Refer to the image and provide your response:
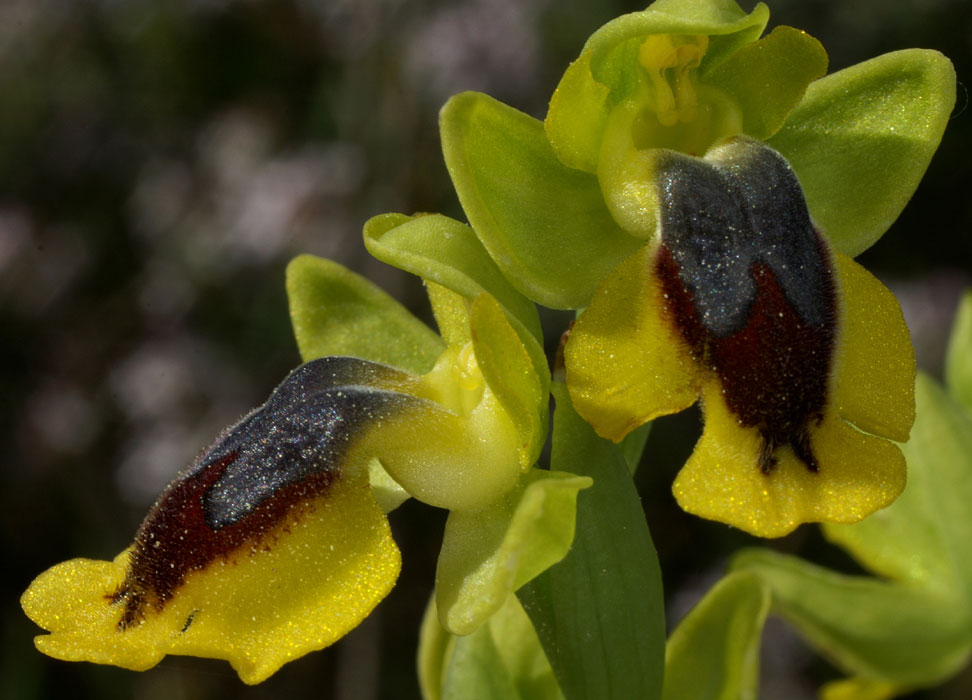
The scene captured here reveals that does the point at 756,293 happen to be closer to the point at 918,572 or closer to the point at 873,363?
the point at 873,363

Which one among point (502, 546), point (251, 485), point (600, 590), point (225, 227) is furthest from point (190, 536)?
point (225, 227)

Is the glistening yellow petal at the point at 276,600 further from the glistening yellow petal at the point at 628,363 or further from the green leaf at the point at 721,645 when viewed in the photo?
the green leaf at the point at 721,645

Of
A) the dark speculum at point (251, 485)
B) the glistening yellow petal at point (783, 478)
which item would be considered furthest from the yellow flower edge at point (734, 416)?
the dark speculum at point (251, 485)

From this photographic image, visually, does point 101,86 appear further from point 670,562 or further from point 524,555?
point 524,555

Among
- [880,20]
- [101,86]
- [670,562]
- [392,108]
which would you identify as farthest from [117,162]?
[880,20]

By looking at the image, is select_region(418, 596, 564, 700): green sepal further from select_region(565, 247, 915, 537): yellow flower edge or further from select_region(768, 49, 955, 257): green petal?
select_region(768, 49, 955, 257): green petal

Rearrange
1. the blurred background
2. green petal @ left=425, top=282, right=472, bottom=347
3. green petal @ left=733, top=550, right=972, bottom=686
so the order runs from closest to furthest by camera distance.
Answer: green petal @ left=425, top=282, right=472, bottom=347 → green petal @ left=733, top=550, right=972, bottom=686 → the blurred background

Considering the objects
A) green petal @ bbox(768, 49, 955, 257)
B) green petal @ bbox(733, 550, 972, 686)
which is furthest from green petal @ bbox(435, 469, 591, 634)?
green petal @ bbox(733, 550, 972, 686)
